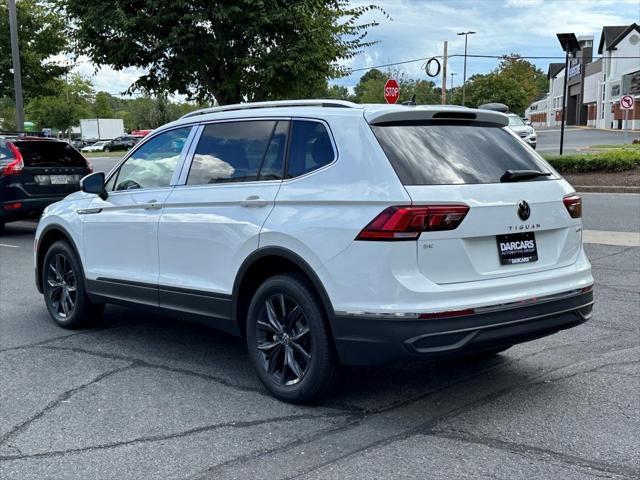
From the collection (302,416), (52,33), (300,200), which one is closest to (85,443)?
(302,416)

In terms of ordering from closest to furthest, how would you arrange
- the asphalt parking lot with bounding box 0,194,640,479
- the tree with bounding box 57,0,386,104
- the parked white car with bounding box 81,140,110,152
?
the asphalt parking lot with bounding box 0,194,640,479 → the tree with bounding box 57,0,386,104 → the parked white car with bounding box 81,140,110,152

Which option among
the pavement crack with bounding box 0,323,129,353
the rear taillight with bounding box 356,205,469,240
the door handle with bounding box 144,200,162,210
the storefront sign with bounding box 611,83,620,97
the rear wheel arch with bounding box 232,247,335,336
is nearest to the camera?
the rear taillight with bounding box 356,205,469,240

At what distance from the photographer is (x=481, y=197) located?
3984 millimetres

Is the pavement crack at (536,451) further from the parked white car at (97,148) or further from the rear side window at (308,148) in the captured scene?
the parked white car at (97,148)

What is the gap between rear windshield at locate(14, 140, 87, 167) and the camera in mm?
12352

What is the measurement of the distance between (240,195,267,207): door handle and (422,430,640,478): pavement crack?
1699 mm

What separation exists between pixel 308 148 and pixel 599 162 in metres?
17.5

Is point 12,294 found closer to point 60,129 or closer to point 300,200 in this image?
point 300,200

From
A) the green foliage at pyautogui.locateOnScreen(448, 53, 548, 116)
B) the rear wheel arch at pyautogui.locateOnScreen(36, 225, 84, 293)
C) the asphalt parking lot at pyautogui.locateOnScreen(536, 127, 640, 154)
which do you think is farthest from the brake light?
the green foliage at pyautogui.locateOnScreen(448, 53, 548, 116)

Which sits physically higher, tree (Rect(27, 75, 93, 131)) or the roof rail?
tree (Rect(27, 75, 93, 131))

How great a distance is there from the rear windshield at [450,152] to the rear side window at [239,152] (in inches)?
30.6

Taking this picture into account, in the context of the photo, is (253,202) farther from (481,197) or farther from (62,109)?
(62,109)

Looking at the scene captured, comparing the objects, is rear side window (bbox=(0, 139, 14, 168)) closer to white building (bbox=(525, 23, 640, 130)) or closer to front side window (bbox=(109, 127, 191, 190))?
front side window (bbox=(109, 127, 191, 190))

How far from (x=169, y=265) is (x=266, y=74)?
10104 millimetres
